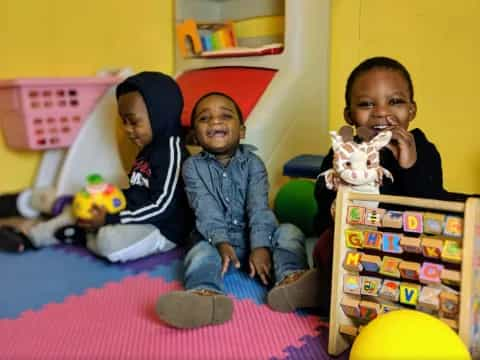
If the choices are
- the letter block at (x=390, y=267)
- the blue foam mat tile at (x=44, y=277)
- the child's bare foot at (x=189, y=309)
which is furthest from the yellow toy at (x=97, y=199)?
the letter block at (x=390, y=267)

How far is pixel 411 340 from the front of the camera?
0.63 meters

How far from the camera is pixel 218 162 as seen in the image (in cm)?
122

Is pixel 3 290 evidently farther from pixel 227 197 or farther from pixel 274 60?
pixel 274 60

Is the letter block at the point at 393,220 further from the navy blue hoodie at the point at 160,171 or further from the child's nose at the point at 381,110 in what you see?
the navy blue hoodie at the point at 160,171

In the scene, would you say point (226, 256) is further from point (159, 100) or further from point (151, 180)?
point (159, 100)

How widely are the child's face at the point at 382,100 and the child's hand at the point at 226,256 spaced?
0.37 meters

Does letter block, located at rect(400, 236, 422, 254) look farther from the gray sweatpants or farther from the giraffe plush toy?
the gray sweatpants

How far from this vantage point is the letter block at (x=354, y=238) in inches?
29.5

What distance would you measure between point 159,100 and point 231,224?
0.42 metres

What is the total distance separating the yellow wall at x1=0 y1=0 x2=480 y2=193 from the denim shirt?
513 millimetres

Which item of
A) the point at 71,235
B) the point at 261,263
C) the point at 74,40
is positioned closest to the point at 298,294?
the point at 261,263

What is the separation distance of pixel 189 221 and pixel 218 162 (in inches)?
9.5

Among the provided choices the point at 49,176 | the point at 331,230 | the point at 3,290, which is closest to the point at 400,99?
the point at 331,230

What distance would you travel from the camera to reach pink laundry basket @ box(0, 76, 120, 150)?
1.54 meters
